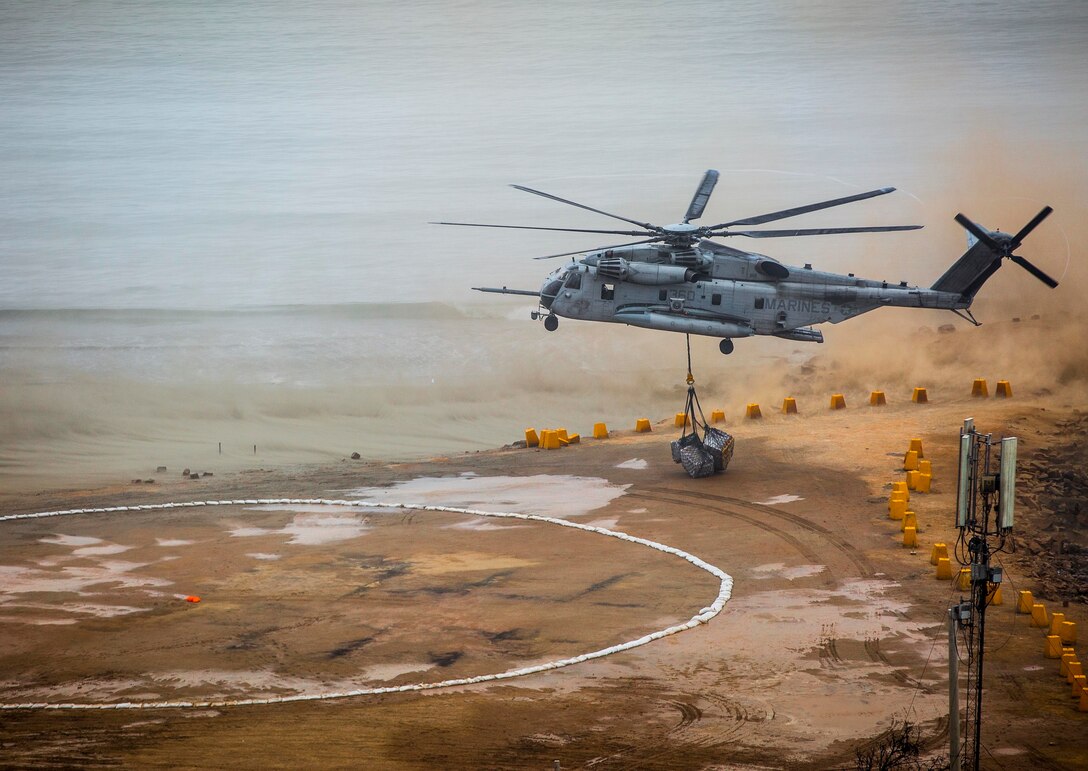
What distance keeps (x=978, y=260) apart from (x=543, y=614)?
590 inches

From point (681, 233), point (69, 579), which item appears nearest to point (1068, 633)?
point (681, 233)

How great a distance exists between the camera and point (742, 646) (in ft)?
71.6

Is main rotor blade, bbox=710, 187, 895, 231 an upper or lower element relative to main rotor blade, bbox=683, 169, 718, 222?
lower

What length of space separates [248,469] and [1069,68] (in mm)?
59630

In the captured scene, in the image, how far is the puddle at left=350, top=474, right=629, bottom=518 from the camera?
3123cm

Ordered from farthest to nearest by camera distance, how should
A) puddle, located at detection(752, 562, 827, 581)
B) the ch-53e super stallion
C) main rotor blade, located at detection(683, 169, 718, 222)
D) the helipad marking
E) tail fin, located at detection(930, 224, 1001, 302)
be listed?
the ch-53e super stallion
tail fin, located at detection(930, 224, 1001, 302)
main rotor blade, located at detection(683, 169, 718, 222)
puddle, located at detection(752, 562, 827, 581)
the helipad marking

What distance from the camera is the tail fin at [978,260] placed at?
3158cm

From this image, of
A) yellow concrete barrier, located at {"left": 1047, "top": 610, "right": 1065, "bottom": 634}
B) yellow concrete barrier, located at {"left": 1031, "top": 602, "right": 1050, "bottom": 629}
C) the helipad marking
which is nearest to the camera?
the helipad marking

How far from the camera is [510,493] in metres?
32.6

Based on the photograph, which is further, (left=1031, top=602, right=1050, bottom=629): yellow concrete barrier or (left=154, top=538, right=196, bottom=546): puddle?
(left=154, top=538, right=196, bottom=546): puddle

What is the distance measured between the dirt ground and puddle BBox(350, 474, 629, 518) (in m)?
0.11

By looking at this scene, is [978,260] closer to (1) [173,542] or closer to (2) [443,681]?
(2) [443,681]

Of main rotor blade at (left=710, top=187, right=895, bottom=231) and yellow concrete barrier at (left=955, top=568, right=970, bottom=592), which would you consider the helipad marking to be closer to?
yellow concrete barrier at (left=955, top=568, right=970, bottom=592)

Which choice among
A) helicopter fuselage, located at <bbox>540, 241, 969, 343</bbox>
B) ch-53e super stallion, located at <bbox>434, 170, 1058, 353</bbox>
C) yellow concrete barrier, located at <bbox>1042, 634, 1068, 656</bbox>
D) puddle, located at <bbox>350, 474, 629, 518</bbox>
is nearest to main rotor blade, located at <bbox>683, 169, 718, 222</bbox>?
ch-53e super stallion, located at <bbox>434, 170, 1058, 353</bbox>
